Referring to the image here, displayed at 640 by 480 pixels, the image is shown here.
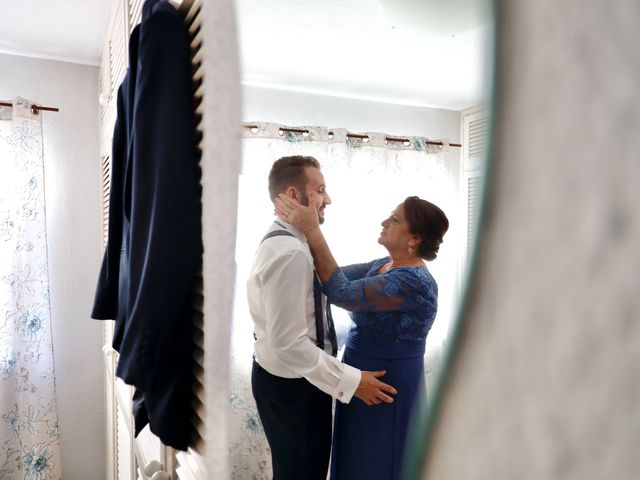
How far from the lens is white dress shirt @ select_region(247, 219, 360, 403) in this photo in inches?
14.5

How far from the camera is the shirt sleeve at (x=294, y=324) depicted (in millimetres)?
368

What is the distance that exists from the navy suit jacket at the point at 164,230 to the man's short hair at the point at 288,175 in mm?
207

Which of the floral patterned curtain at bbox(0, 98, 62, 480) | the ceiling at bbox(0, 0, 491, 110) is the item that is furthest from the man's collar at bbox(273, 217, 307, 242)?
the floral patterned curtain at bbox(0, 98, 62, 480)

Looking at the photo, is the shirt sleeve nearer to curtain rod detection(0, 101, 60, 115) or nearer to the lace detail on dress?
the lace detail on dress

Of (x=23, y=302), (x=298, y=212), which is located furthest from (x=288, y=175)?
(x=23, y=302)

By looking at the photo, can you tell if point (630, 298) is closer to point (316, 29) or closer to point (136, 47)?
point (316, 29)

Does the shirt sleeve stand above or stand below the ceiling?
below

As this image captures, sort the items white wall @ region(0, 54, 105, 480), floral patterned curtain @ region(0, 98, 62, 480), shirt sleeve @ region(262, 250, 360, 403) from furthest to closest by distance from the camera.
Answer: white wall @ region(0, 54, 105, 480)
floral patterned curtain @ region(0, 98, 62, 480)
shirt sleeve @ region(262, 250, 360, 403)

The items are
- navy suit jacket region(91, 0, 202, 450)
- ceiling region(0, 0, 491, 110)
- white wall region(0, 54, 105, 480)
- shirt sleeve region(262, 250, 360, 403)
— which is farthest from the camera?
white wall region(0, 54, 105, 480)

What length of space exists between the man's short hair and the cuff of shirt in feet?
0.56

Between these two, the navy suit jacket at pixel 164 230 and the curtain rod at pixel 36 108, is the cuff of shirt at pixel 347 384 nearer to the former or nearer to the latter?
the navy suit jacket at pixel 164 230

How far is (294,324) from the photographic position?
0.38 meters

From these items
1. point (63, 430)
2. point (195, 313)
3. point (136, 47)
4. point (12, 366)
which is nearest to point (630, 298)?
point (195, 313)

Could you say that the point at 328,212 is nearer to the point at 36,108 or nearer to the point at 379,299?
the point at 379,299
